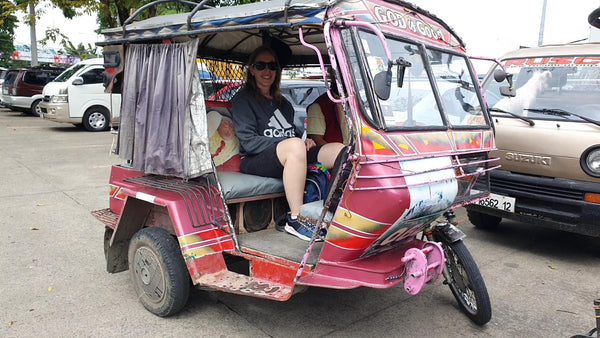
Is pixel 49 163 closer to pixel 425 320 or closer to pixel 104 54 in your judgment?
pixel 104 54

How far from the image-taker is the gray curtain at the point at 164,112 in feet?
11.1

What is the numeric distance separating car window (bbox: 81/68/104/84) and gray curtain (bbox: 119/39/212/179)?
36.2 ft

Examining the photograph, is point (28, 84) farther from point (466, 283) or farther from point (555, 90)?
point (466, 283)

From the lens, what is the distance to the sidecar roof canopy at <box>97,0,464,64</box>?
2.79 metres

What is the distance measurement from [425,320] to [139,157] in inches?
97.1

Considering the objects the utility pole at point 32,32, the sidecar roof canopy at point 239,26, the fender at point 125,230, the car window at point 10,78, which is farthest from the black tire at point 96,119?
the fender at point 125,230

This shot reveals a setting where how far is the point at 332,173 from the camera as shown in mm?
3184

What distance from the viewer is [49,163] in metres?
9.23

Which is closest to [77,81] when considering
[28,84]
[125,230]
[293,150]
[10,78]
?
[28,84]

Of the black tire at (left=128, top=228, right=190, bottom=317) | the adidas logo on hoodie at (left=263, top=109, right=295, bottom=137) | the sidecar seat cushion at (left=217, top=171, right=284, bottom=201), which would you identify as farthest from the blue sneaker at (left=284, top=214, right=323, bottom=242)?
the black tire at (left=128, top=228, right=190, bottom=317)

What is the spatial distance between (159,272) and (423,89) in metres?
2.25

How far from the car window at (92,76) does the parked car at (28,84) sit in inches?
186

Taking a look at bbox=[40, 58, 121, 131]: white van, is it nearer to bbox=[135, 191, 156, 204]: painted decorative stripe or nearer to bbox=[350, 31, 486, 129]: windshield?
bbox=[135, 191, 156, 204]: painted decorative stripe

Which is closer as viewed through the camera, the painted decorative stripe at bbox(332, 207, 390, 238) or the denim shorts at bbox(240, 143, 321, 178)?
the painted decorative stripe at bbox(332, 207, 390, 238)
